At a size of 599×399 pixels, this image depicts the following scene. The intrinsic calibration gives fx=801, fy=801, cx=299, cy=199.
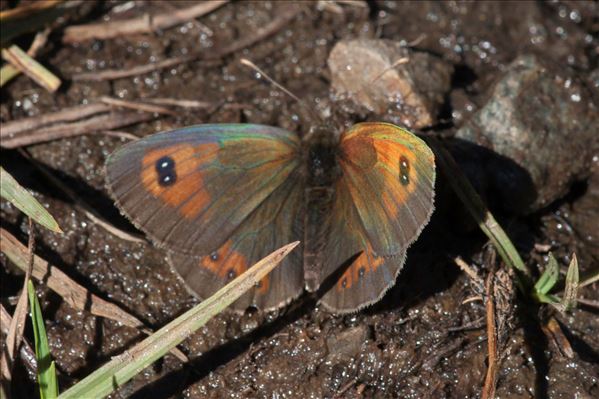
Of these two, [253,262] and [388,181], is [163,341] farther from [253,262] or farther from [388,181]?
[388,181]

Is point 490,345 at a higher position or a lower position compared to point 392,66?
lower

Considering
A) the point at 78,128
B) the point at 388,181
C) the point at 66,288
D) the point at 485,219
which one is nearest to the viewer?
the point at 388,181

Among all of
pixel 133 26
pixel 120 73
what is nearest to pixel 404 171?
pixel 120 73

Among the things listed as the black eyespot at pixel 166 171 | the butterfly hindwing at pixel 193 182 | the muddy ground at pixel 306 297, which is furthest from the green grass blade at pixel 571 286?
the black eyespot at pixel 166 171

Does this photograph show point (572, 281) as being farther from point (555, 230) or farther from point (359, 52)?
point (359, 52)

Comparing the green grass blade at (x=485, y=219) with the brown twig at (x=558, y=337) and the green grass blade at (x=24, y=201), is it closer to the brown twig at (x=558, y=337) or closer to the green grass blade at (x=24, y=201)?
the brown twig at (x=558, y=337)

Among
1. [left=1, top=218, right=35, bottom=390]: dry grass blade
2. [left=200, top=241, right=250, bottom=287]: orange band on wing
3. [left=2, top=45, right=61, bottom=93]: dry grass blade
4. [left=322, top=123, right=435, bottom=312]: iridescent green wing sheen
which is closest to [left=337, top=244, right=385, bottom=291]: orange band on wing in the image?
[left=322, top=123, right=435, bottom=312]: iridescent green wing sheen

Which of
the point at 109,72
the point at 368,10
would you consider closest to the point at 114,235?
the point at 109,72
